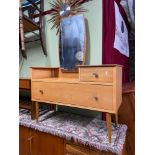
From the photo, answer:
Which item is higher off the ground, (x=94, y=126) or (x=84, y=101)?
(x=84, y=101)

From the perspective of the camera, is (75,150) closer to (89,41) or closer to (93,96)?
(93,96)

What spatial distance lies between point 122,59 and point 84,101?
2.68 feet

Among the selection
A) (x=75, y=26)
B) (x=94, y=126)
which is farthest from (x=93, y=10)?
(x=94, y=126)

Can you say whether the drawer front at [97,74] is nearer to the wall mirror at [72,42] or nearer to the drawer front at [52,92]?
the drawer front at [52,92]

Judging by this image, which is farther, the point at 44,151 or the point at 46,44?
the point at 46,44

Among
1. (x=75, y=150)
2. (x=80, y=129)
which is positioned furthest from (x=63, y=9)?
(x=75, y=150)

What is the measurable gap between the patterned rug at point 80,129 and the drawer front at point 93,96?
0.22 meters

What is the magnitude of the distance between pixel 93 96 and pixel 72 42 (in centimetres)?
74

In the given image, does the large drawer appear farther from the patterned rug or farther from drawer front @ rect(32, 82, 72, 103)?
the patterned rug

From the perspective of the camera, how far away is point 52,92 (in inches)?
53.7

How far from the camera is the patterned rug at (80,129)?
1.09 m

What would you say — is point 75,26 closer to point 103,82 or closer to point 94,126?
point 103,82
